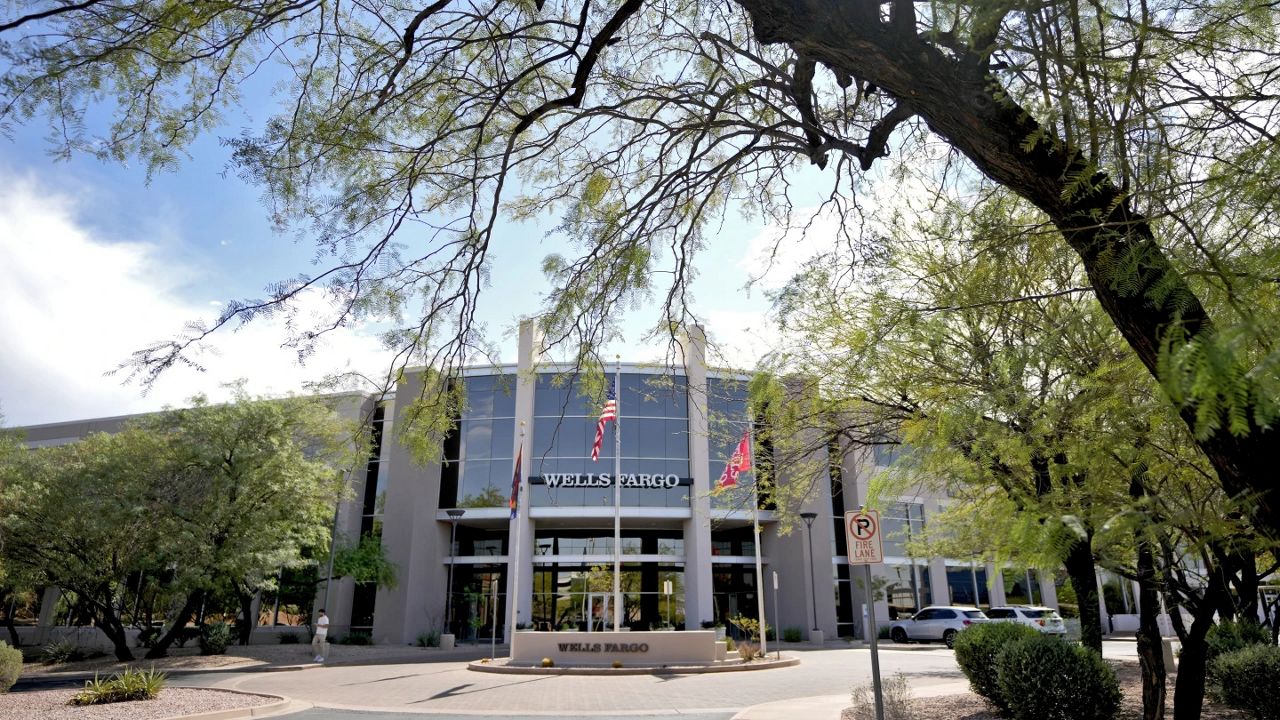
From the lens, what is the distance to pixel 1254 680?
10602mm

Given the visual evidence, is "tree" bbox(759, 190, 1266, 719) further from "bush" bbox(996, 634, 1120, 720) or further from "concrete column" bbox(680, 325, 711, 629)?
"concrete column" bbox(680, 325, 711, 629)

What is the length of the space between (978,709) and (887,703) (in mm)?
2481

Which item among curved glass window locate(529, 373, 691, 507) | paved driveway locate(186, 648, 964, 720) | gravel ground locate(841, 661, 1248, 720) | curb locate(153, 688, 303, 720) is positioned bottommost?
paved driveway locate(186, 648, 964, 720)

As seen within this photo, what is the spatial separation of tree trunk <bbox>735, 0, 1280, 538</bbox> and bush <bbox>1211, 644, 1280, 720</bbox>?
30.2 ft

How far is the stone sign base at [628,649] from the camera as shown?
2300 cm

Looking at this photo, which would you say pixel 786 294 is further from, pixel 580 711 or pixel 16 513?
pixel 16 513

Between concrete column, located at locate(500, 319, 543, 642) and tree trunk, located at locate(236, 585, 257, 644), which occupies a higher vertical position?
concrete column, located at locate(500, 319, 543, 642)

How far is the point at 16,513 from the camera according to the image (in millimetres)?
24469

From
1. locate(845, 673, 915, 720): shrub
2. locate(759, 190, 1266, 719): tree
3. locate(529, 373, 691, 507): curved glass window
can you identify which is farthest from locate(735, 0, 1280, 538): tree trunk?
locate(529, 373, 691, 507): curved glass window

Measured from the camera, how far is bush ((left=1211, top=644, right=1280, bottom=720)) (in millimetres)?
10328

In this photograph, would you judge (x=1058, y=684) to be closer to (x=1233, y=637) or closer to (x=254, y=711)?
(x=1233, y=637)

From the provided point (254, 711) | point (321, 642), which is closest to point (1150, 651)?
point (254, 711)

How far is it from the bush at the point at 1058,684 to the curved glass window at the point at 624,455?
2475 centimetres

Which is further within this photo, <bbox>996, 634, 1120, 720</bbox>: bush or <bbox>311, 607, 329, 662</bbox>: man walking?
<bbox>311, 607, 329, 662</bbox>: man walking
